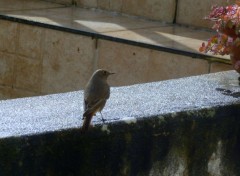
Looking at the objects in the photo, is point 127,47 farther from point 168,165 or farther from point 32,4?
point 168,165

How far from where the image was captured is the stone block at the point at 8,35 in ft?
22.4

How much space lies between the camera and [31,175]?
2963mm

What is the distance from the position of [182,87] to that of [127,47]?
237 cm

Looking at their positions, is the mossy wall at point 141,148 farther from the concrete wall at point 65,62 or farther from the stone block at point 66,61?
the stone block at point 66,61

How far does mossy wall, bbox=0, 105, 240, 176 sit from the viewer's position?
9.70ft

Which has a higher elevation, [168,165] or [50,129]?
[50,129]

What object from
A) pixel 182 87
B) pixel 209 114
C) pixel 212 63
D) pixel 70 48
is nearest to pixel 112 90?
pixel 182 87

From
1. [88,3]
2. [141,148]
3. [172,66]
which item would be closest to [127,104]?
[141,148]

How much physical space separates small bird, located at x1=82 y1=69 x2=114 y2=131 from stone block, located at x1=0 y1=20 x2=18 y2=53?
10.4ft

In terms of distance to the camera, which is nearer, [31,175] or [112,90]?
[31,175]

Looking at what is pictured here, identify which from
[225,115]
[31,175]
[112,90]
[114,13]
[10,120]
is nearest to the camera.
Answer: [31,175]

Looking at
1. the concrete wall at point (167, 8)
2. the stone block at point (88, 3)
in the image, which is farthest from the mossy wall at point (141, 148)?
the stone block at point (88, 3)

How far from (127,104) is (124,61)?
2844 mm

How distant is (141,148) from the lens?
3.34m
